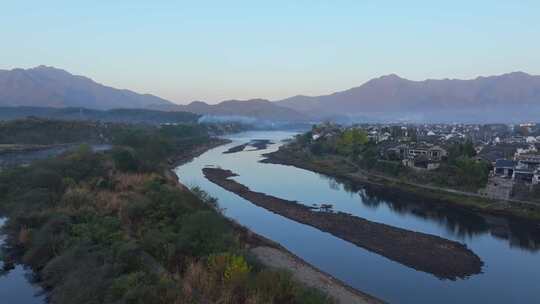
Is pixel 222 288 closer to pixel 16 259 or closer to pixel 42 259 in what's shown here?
pixel 42 259

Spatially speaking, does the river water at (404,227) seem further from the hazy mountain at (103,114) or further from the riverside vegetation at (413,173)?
the hazy mountain at (103,114)

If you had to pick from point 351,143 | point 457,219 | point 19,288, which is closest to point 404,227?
point 457,219

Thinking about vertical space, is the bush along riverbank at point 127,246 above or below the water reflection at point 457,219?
above

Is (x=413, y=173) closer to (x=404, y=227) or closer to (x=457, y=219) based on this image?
(x=457, y=219)

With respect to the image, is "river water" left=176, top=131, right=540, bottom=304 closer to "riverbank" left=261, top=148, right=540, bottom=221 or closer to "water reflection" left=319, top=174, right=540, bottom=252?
"water reflection" left=319, top=174, right=540, bottom=252

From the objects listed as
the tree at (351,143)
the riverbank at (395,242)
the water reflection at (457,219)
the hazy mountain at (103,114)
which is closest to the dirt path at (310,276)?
the riverbank at (395,242)

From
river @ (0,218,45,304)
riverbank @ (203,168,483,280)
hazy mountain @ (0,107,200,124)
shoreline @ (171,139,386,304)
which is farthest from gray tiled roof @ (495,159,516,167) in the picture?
hazy mountain @ (0,107,200,124)
